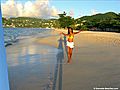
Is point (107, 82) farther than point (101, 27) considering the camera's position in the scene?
No

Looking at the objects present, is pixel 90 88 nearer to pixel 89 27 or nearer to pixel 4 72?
pixel 4 72

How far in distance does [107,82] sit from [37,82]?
5.97 feet

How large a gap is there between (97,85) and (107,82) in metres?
0.42

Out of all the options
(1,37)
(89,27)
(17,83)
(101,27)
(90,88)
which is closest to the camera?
(1,37)

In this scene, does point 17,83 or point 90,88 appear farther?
point 17,83

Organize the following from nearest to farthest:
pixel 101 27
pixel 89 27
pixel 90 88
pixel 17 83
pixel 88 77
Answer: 1. pixel 90 88
2. pixel 17 83
3. pixel 88 77
4. pixel 101 27
5. pixel 89 27

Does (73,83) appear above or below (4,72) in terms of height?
below

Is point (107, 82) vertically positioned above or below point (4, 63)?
below

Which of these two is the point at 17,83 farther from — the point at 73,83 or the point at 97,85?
the point at 97,85

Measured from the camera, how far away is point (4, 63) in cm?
117

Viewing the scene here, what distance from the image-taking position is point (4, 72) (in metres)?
1.18

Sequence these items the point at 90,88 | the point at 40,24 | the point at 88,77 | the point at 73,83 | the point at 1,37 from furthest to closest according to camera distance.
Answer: the point at 40,24, the point at 88,77, the point at 73,83, the point at 90,88, the point at 1,37

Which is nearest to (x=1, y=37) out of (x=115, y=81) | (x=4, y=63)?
(x=4, y=63)

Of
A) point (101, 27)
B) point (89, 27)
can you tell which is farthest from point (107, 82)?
point (89, 27)
